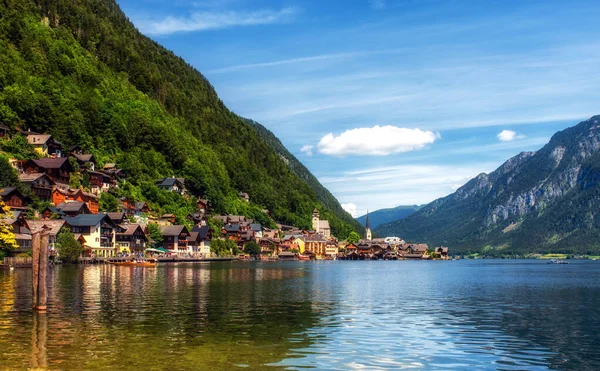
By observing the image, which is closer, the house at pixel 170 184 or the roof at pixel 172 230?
the roof at pixel 172 230

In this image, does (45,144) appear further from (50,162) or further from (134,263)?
(134,263)

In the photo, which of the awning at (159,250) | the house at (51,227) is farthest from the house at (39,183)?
the awning at (159,250)

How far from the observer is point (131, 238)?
149 meters

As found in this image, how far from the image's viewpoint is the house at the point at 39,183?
12850cm

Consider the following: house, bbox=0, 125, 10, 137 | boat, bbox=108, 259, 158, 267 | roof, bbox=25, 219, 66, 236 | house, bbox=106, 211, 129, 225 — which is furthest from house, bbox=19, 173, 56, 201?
boat, bbox=108, 259, 158, 267

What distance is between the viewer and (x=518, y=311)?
48.6m

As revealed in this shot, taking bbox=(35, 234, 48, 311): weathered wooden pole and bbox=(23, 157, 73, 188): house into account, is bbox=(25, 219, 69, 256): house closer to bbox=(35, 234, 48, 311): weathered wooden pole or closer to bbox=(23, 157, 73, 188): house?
bbox=(23, 157, 73, 188): house

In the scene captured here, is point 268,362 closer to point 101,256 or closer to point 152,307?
point 152,307

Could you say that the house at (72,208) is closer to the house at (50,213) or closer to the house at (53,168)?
the house at (50,213)

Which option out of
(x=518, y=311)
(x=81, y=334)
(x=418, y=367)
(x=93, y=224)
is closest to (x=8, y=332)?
(x=81, y=334)

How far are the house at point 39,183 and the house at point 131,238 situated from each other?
718 inches

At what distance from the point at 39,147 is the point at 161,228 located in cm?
3775

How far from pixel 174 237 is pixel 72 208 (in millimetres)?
37810

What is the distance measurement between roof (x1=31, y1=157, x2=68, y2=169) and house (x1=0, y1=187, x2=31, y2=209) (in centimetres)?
2281
